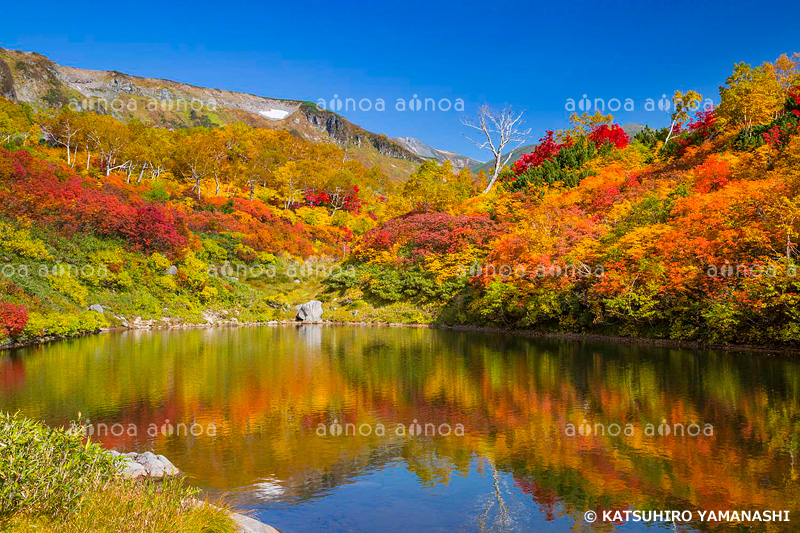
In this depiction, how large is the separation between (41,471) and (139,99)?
546 feet

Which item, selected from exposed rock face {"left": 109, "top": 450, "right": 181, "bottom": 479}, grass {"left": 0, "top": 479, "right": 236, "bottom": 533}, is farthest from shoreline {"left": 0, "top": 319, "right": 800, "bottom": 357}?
grass {"left": 0, "top": 479, "right": 236, "bottom": 533}

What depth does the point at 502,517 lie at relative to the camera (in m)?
7.38

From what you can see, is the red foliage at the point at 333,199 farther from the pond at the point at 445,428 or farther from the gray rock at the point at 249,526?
the gray rock at the point at 249,526

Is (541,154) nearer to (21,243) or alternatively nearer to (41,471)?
(21,243)

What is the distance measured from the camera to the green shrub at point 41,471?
486cm

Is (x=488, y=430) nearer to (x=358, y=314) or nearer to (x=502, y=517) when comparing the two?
(x=502, y=517)

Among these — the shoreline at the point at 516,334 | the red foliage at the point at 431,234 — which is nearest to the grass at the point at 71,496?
the shoreline at the point at 516,334

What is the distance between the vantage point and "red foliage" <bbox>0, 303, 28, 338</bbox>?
22984mm

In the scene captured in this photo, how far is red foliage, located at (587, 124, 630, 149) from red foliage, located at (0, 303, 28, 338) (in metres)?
46.1

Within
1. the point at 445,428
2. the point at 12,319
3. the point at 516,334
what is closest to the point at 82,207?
the point at 12,319

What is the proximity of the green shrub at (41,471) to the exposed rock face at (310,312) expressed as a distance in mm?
35844

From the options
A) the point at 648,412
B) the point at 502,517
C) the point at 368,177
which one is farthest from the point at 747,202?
the point at 368,177

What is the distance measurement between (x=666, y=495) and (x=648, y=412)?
519cm

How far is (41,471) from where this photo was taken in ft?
16.6
